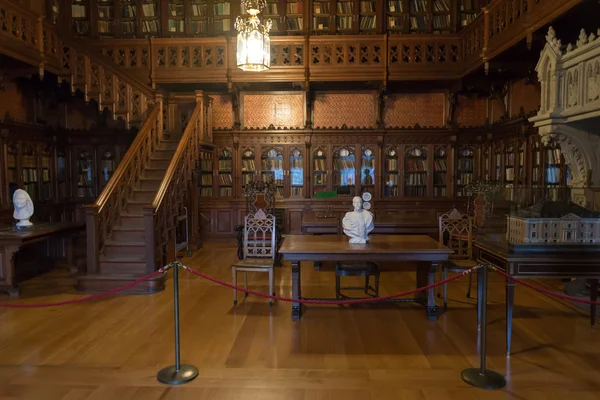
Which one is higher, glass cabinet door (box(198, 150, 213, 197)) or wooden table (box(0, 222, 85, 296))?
glass cabinet door (box(198, 150, 213, 197))

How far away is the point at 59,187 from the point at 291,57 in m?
5.97

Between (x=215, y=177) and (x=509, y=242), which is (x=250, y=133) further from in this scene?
(x=509, y=242)

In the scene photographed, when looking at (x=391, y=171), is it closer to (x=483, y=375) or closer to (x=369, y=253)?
(x=369, y=253)

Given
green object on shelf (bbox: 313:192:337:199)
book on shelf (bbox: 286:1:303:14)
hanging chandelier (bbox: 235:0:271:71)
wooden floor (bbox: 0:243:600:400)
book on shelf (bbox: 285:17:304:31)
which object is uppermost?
book on shelf (bbox: 286:1:303:14)

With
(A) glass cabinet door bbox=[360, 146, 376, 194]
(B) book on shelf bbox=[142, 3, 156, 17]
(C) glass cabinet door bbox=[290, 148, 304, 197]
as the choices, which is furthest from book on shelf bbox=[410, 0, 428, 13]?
(B) book on shelf bbox=[142, 3, 156, 17]

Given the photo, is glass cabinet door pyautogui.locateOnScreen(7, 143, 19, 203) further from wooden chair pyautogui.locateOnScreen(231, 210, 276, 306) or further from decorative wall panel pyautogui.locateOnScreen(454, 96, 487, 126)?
decorative wall panel pyautogui.locateOnScreen(454, 96, 487, 126)

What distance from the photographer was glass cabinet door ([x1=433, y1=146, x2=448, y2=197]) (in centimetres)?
1062

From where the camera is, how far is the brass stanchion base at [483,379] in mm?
3426

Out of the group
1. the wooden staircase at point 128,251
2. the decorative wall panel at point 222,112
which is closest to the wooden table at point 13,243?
the wooden staircase at point 128,251

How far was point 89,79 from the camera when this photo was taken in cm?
834

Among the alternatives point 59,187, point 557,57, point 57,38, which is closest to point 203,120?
point 57,38

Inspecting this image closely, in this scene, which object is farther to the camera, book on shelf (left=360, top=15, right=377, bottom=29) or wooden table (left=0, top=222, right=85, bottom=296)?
book on shelf (left=360, top=15, right=377, bottom=29)

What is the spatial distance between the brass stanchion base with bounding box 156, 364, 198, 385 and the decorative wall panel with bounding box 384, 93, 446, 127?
813cm

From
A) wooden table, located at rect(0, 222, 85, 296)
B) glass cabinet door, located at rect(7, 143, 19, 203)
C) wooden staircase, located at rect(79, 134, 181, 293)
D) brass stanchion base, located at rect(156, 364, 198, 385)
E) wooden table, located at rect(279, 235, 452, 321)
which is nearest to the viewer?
brass stanchion base, located at rect(156, 364, 198, 385)
